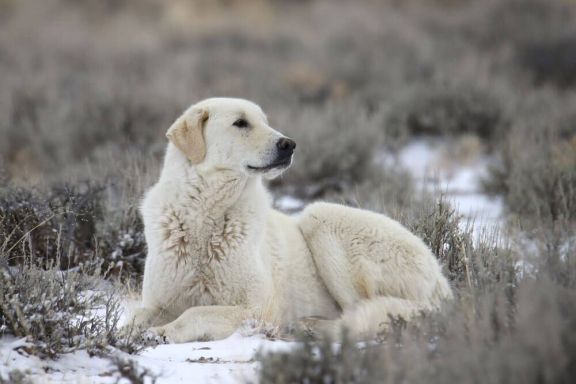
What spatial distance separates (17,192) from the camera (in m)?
5.90

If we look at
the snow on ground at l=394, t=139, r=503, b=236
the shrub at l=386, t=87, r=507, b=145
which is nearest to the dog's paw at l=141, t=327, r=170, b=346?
the snow on ground at l=394, t=139, r=503, b=236

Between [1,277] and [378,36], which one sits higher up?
→ [378,36]

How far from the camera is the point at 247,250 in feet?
14.6

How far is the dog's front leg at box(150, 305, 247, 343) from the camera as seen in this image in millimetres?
4031

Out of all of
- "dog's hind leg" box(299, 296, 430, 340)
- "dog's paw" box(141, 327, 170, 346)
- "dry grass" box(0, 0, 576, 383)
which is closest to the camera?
"dry grass" box(0, 0, 576, 383)

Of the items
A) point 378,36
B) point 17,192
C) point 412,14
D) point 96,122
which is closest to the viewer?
point 17,192

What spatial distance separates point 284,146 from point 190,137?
583 millimetres

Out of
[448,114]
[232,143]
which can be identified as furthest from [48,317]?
[448,114]

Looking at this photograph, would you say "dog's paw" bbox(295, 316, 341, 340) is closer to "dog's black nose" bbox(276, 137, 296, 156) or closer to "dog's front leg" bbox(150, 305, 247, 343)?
"dog's front leg" bbox(150, 305, 247, 343)

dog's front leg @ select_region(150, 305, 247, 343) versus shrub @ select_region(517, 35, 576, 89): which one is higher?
shrub @ select_region(517, 35, 576, 89)

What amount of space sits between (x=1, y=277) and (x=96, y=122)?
8.33 m

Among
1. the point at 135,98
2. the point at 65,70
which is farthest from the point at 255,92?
the point at 65,70

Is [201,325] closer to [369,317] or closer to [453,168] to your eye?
[369,317]

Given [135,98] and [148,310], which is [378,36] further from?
[148,310]
